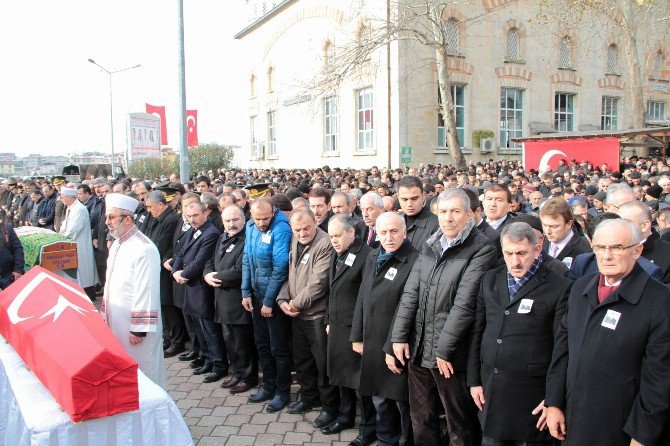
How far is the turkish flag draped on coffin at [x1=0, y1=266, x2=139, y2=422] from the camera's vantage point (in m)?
3.07

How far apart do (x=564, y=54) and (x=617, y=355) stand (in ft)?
97.7

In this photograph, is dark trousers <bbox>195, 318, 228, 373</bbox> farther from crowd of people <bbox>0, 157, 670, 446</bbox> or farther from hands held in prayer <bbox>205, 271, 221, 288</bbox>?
hands held in prayer <bbox>205, 271, 221, 288</bbox>

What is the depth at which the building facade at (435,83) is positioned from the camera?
79.0 feet

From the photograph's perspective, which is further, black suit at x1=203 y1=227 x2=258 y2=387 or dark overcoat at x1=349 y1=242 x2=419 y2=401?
black suit at x1=203 y1=227 x2=258 y2=387

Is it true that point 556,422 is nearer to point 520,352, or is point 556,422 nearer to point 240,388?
point 520,352

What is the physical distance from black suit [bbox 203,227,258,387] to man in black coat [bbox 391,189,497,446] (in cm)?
230

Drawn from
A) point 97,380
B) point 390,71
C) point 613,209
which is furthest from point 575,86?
point 97,380

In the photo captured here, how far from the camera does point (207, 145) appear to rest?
4838cm

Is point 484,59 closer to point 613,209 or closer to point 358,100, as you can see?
point 358,100

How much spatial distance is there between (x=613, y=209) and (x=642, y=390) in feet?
11.4

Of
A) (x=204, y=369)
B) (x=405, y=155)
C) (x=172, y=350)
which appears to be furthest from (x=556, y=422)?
(x=405, y=155)

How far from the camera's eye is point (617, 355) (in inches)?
112

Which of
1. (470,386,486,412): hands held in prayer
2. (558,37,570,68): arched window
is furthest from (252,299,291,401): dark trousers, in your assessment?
(558,37,570,68): arched window

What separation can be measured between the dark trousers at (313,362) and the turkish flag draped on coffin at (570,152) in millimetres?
16016
